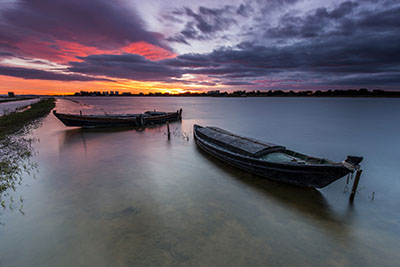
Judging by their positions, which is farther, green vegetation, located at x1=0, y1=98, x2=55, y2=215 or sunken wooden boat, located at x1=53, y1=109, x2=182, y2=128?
sunken wooden boat, located at x1=53, y1=109, x2=182, y2=128

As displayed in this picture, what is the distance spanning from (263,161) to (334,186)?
5.14 m

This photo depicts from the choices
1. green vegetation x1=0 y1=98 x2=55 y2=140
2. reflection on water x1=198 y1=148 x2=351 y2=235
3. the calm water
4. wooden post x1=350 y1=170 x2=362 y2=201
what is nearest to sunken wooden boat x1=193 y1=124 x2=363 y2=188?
reflection on water x1=198 y1=148 x2=351 y2=235

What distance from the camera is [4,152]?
16844 millimetres

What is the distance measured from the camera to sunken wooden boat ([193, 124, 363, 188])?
1032 centimetres

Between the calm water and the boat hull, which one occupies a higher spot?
the boat hull

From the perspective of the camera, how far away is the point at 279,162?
12.3 m

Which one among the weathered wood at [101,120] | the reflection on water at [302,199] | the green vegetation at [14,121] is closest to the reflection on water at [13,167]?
the green vegetation at [14,121]

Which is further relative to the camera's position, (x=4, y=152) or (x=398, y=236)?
(x=4, y=152)

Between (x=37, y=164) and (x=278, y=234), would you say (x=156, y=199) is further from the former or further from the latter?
(x=37, y=164)

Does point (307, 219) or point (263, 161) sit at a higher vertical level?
point (263, 161)

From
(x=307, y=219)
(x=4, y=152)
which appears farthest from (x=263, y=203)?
(x=4, y=152)

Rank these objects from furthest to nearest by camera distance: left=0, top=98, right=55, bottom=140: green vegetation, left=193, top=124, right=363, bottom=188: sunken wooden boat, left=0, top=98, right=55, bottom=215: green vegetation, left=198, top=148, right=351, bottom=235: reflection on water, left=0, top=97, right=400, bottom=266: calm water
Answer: left=0, top=98, right=55, bottom=140: green vegetation
left=0, top=98, right=55, bottom=215: green vegetation
left=193, top=124, right=363, bottom=188: sunken wooden boat
left=198, top=148, right=351, bottom=235: reflection on water
left=0, top=97, right=400, bottom=266: calm water

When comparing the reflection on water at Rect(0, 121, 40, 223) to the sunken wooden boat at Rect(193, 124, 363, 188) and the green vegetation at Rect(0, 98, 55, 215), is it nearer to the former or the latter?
the green vegetation at Rect(0, 98, 55, 215)

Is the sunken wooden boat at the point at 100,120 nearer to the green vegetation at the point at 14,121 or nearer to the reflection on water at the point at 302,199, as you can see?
the green vegetation at the point at 14,121
